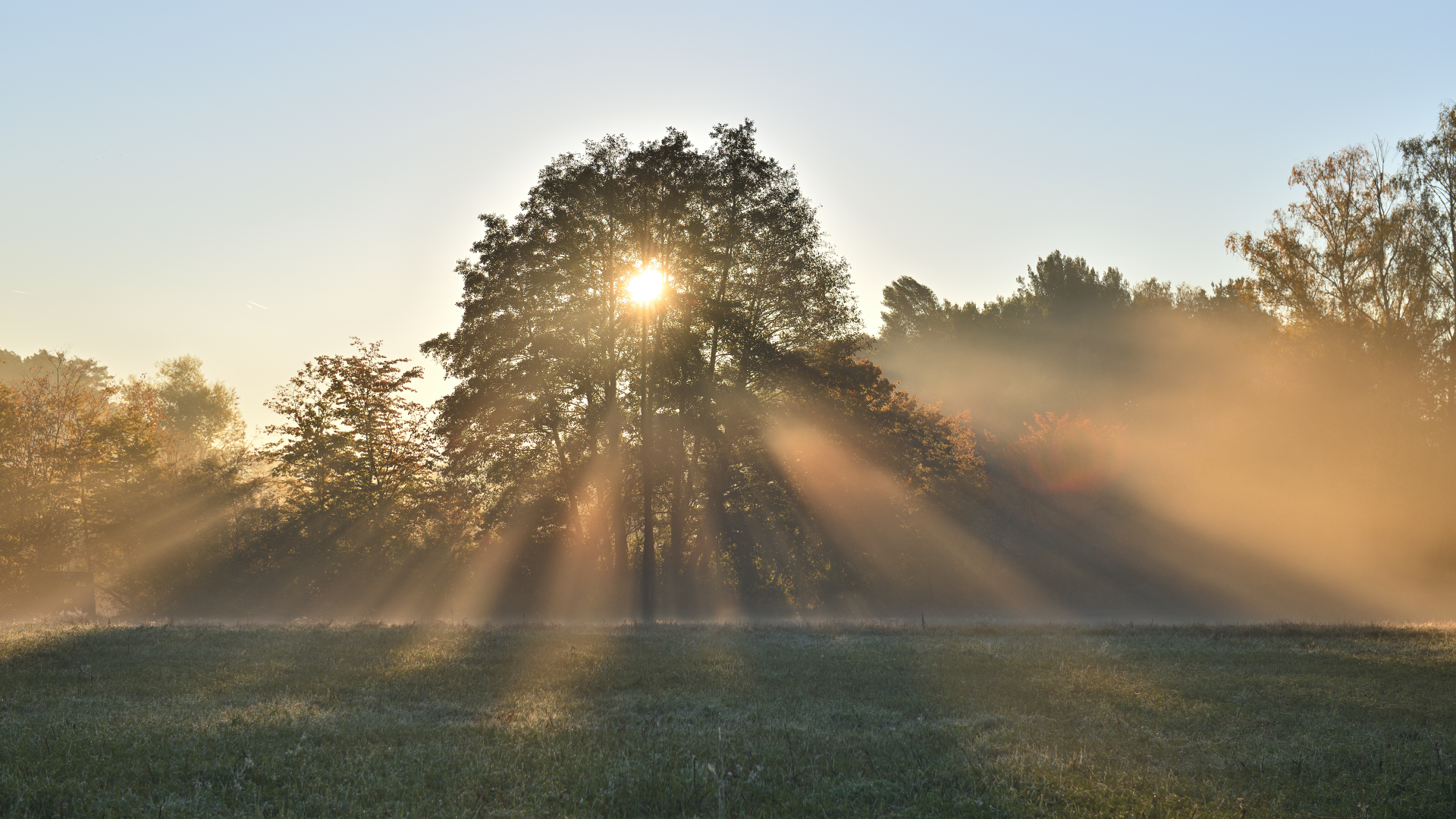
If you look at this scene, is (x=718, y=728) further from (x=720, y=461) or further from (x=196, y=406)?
(x=196, y=406)

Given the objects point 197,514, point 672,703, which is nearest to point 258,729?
point 672,703

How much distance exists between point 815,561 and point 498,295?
1738 cm

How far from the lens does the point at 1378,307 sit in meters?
40.2

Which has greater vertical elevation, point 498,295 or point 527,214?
point 527,214

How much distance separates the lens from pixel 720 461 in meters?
34.2

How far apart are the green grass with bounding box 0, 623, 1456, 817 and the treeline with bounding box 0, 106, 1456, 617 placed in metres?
14.9

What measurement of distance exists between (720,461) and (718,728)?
76.4 ft

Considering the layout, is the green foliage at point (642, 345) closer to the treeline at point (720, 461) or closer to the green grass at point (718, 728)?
the treeline at point (720, 461)

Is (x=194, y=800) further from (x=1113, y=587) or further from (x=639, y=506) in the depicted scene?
(x=1113, y=587)

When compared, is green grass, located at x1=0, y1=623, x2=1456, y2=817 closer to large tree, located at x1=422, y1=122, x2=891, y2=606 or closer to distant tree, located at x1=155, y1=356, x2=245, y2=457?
large tree, located at x1=422, y1=122, x2=891, y2=606

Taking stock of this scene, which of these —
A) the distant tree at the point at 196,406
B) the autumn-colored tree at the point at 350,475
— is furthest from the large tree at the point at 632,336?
the distant tree at the point at 196,406

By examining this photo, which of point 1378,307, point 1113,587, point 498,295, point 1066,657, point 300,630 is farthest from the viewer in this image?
point 1113,587

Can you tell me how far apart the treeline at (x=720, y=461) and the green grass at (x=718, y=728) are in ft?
48.8

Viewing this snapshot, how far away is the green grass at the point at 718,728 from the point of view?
797cm
